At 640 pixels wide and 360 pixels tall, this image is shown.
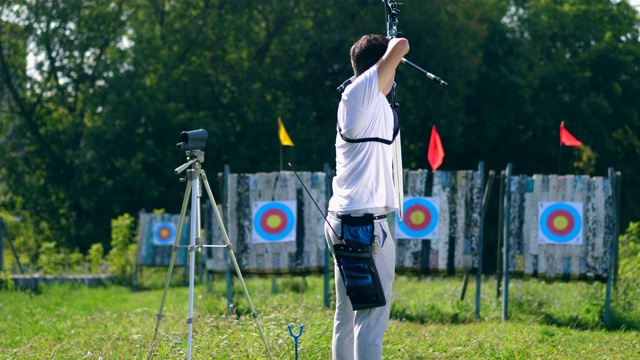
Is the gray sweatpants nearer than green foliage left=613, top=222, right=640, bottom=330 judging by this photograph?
Yes

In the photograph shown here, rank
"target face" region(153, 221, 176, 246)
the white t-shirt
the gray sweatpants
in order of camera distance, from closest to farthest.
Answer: the white t-shirt → the gray sweatpants → "target face" region(153, 221, 176, 246)

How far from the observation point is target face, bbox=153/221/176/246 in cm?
1836

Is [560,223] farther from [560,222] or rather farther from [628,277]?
[628,277]

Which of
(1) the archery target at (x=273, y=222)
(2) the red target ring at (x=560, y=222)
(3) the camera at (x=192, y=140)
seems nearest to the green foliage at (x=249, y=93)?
(1) the archery target at (x=273, y=222)

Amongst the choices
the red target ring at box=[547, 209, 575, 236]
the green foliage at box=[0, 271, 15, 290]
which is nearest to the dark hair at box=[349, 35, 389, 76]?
the red target ring at box=[547, 209, 575, 236]

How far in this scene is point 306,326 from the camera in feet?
27.0

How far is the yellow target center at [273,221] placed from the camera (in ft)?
35.5

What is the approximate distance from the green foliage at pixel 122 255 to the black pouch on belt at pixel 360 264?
516 inches

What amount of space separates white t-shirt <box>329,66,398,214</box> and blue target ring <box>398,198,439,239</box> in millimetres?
5401

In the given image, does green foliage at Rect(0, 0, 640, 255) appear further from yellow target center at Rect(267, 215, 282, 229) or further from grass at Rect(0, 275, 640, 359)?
yellow target center at Rect(267, 215, 282, 229)

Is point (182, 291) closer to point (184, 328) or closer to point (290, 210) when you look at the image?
point (290, 210)

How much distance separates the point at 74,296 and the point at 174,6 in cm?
1780

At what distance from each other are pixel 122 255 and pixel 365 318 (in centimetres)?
1402

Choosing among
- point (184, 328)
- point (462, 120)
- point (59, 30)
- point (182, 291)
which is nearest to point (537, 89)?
point (462, 120)
